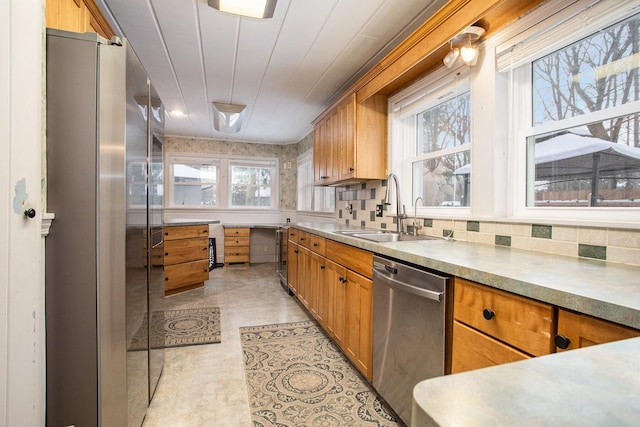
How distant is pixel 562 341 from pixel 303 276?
8.33ft

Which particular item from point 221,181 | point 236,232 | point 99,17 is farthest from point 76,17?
point 221,181

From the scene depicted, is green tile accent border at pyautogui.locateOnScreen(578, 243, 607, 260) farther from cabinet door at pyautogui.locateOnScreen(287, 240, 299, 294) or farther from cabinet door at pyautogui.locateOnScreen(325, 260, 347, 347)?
cabinet door at pyautogui.locateOnScreen(287, 240, 299, 294)

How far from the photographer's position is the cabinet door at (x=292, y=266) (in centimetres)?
355

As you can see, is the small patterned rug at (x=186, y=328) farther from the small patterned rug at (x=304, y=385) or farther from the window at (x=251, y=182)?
the window at (x=251, y=182)

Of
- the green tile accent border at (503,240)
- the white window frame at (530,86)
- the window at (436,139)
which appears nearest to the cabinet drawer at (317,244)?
the window at (436,139)

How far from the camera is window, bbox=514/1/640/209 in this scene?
4.16 feet

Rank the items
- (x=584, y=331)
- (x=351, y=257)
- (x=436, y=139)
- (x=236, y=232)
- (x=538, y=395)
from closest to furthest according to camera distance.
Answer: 1. (x=538, y=395)
2. (x=584, y=331)
3. (x=351, y=257)
4. (x=436, y=139)
5. (x=236, y=232)

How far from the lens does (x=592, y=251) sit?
130cm

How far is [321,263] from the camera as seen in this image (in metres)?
2.68

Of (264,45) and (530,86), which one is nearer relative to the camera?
Answer: (530,86)

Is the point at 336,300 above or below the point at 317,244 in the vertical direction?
below

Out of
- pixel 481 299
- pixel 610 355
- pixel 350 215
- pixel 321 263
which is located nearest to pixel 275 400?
pixel 321 263

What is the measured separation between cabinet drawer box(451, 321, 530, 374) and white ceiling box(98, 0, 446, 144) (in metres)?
1.91

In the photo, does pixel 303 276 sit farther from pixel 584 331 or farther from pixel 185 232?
pixel 584 331
